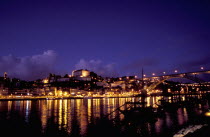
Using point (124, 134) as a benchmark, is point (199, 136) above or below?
above

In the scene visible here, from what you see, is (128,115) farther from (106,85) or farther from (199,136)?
(106,85)

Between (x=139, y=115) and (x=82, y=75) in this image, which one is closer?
(x=139, y=115)

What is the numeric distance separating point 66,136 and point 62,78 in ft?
511

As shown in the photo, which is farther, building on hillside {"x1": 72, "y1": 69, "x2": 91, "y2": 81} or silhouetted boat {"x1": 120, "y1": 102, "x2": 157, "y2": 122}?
building on hillside {"x1": 72, "y1": 69, "x2": 91, "y2": 81}

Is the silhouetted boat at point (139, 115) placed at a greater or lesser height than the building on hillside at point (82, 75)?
lesser

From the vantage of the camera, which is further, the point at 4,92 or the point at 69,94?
the point at 69,94

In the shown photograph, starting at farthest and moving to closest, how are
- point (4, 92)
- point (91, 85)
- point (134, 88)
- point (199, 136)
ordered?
point (134, 88) < point (91, 85) < point (4, 92) < point (199, 136)

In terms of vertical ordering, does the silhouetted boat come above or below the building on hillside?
below

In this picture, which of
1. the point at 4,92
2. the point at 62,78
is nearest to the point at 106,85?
the point at 62,78

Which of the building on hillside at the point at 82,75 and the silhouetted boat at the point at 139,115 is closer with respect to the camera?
the silhouetted boat at the point at 139,115

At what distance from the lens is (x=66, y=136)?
1538 cm

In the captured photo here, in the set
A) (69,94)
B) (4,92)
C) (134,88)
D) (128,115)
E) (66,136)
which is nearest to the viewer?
(66,136)

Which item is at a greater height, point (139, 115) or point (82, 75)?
point (82, 75)

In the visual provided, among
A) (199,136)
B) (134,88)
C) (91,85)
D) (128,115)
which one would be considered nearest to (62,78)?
(91,85)
